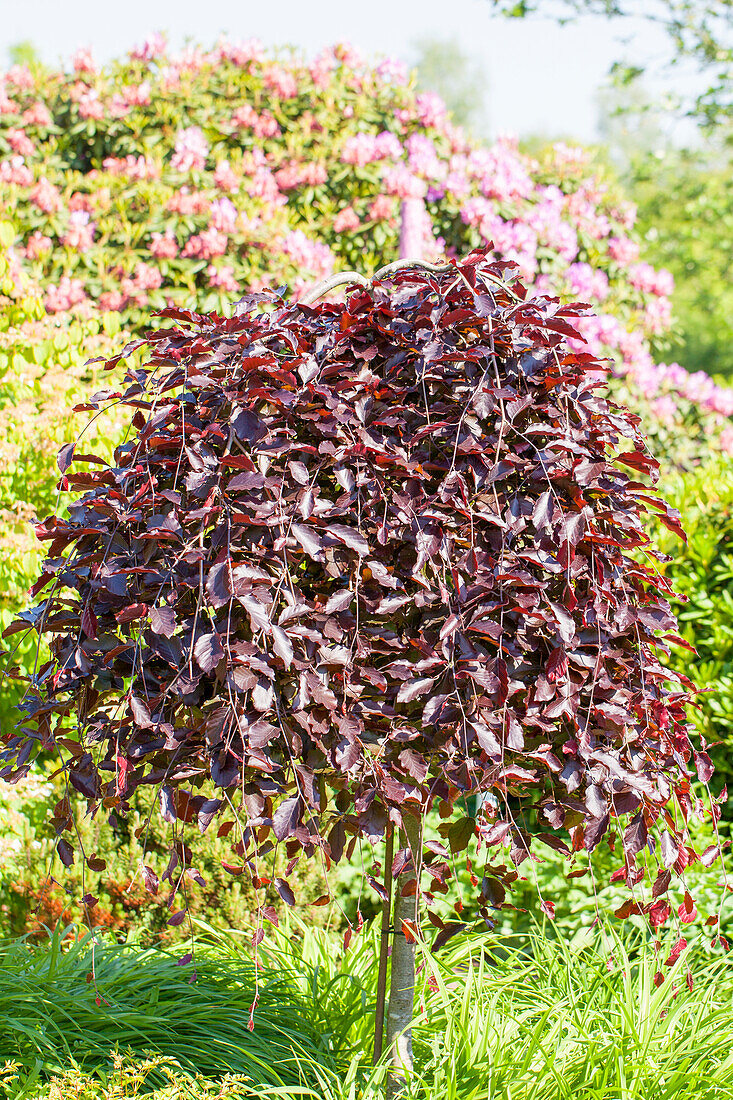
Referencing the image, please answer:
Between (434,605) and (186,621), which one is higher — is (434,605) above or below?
above

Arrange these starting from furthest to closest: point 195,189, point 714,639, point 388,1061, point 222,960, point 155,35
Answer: point 155,35 < point 195,189 < point 714,639 < point 222,960 < point 388,1061

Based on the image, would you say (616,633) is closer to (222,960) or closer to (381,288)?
(381,288)

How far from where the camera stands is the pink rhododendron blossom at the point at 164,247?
533cm

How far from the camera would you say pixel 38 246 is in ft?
17.7

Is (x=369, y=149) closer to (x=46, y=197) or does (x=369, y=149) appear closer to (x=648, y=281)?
(x=46, y=197)

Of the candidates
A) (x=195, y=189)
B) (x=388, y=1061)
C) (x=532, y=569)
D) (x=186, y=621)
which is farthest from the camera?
(x=195, y=189)

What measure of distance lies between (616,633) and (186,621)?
35.3 inches

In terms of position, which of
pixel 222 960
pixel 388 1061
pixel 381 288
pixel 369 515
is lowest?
pixel 222 960

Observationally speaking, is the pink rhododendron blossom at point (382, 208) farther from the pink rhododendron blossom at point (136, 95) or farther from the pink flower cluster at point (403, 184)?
the pink rhododendron blossom at point (136, 95)

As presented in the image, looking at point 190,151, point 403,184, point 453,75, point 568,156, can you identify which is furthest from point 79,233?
point 453,75

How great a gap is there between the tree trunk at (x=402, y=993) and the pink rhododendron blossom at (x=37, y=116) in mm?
5814

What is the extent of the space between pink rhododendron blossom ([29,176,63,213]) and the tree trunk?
481cm

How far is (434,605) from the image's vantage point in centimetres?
182

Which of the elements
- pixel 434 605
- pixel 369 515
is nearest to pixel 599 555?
pixel 434 605
